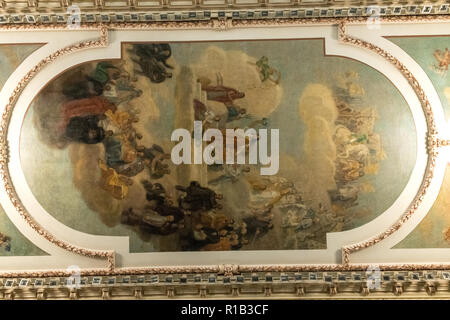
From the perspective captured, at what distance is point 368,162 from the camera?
1354 cm

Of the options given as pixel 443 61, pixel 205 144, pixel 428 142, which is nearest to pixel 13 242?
pixel 205 144

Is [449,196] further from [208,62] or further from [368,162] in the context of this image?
[208,62]

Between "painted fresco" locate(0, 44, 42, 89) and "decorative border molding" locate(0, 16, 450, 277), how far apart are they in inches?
15.7

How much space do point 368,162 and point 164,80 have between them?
548 centimetres

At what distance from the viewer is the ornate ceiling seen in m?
13.4

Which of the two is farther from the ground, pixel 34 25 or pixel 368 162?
pixel 34 25

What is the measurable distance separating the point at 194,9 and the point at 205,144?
3355 mm

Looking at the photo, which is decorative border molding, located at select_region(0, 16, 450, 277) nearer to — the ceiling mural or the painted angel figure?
the ceiling mural

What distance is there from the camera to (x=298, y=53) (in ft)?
44.8

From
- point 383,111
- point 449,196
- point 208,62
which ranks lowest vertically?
point 449,196

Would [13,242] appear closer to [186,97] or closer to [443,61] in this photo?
[186,97]

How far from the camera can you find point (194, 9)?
13523mm

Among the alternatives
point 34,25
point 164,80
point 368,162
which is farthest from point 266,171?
point 34,25

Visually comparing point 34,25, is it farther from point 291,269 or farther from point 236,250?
point 291,269
